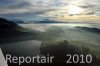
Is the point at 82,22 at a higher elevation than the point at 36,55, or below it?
higher

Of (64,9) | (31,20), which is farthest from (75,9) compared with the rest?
(31,20)

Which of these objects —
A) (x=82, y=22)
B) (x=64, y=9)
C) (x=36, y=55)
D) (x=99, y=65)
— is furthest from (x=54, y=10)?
(x=99, y=65)

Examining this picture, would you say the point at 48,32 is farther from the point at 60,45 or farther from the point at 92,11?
the point at 92,11

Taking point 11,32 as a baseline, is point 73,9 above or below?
above

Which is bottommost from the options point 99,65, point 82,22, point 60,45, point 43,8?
point 99,65

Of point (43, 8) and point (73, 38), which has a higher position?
point (43, 8)

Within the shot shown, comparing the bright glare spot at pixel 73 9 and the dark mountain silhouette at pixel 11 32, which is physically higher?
the bright glare spot at pixel 73 9

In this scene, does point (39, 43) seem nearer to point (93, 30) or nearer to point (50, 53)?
point (50, 53)

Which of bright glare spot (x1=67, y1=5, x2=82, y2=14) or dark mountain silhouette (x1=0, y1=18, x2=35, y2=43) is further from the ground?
bright glare spot (x1=67, y1=5, x2=82, y2=14)

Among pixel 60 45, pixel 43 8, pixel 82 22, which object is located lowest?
pixel 60 45
